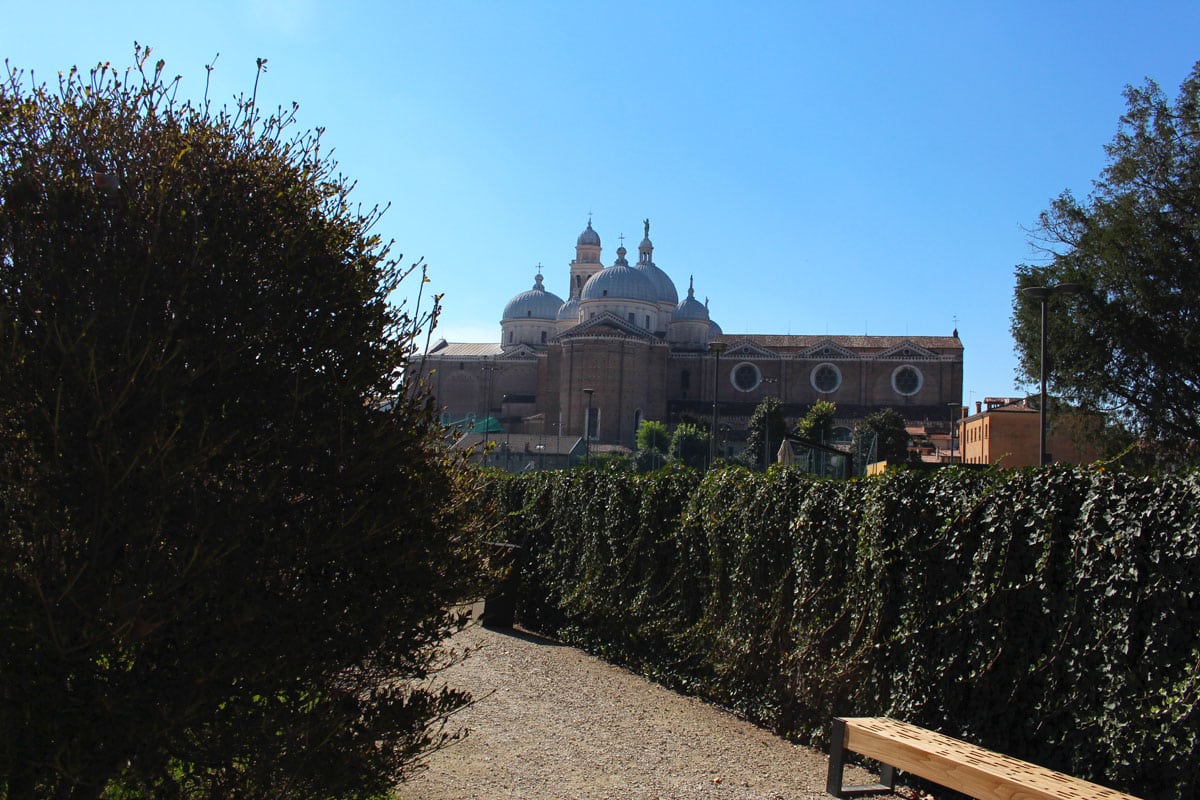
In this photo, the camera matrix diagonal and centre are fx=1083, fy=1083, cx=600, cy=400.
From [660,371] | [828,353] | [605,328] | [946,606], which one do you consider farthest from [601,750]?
[828,353]

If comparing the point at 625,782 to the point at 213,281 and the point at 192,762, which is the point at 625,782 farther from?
the point at 213,281

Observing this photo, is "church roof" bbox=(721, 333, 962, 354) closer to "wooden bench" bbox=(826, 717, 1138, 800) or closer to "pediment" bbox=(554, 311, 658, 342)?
"pediment" bbox=(554, 311, 658, 342)

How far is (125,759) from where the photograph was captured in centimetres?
333

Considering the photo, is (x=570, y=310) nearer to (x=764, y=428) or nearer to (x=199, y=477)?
(x=764, y=428)

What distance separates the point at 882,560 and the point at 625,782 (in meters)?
1.99

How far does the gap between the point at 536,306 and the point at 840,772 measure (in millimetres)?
80330

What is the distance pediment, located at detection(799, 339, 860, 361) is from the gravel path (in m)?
68.9

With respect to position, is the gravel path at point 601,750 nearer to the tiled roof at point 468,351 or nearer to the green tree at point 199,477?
the green tree at point 199,477

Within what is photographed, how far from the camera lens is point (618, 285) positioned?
254 ft

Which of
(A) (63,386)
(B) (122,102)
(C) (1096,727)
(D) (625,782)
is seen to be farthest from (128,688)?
(C) (1096,727)

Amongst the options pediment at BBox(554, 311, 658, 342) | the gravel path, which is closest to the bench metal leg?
the gravel path

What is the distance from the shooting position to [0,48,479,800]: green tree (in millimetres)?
3254

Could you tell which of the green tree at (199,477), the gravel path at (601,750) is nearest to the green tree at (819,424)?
the gravel path at (601,750)

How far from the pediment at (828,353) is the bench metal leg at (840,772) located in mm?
71909
